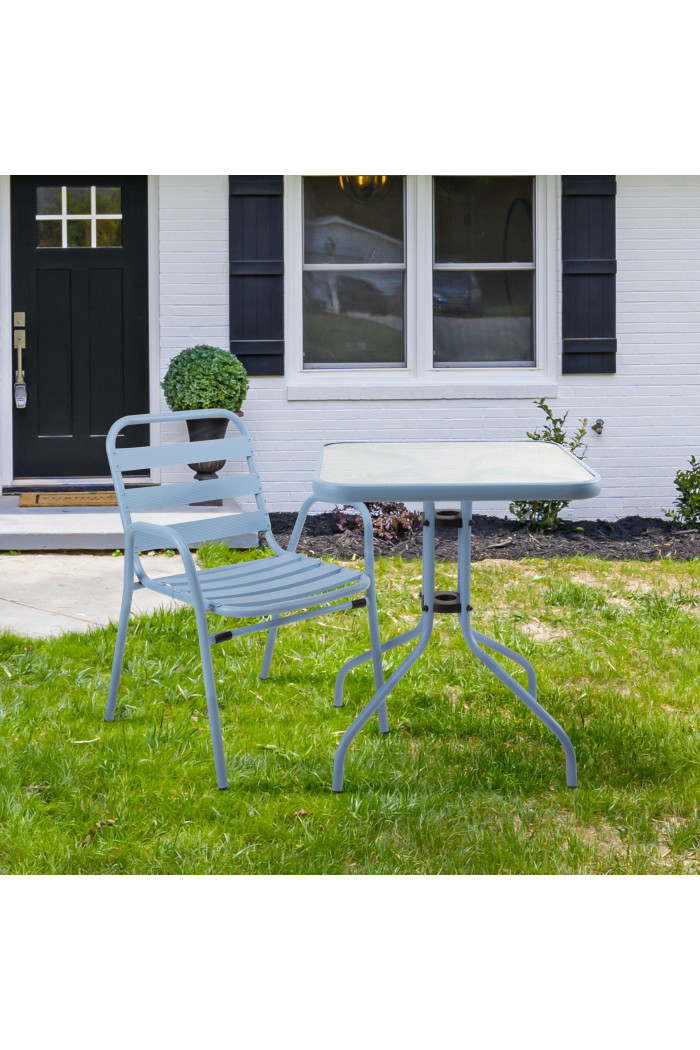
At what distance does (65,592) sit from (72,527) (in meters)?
1.02

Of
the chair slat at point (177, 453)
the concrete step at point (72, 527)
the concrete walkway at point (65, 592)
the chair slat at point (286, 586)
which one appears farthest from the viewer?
the concrete step at point (72, 527)

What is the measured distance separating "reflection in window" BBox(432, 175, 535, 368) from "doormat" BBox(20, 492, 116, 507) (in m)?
2.20

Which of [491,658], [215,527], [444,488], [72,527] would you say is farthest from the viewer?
[72,527]

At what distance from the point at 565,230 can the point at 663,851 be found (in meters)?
5.08

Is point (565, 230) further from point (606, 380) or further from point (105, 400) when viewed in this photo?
point (105, 400)

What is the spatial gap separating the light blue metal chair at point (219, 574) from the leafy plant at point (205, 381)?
106 inches

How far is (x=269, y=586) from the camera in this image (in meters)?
3.11

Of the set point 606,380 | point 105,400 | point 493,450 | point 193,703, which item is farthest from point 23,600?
point 606,380

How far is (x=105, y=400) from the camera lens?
686 cm

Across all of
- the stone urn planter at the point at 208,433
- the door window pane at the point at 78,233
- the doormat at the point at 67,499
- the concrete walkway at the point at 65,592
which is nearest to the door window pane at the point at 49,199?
the door window pane at the point at 78,233

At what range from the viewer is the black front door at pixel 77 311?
6777mm

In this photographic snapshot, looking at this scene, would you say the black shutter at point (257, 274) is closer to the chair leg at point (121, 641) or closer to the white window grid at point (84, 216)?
the white window grid at point (84, 216)

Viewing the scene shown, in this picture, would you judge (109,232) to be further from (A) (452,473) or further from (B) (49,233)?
(A) (452,473)

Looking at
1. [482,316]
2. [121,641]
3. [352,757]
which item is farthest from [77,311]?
[352,757]
